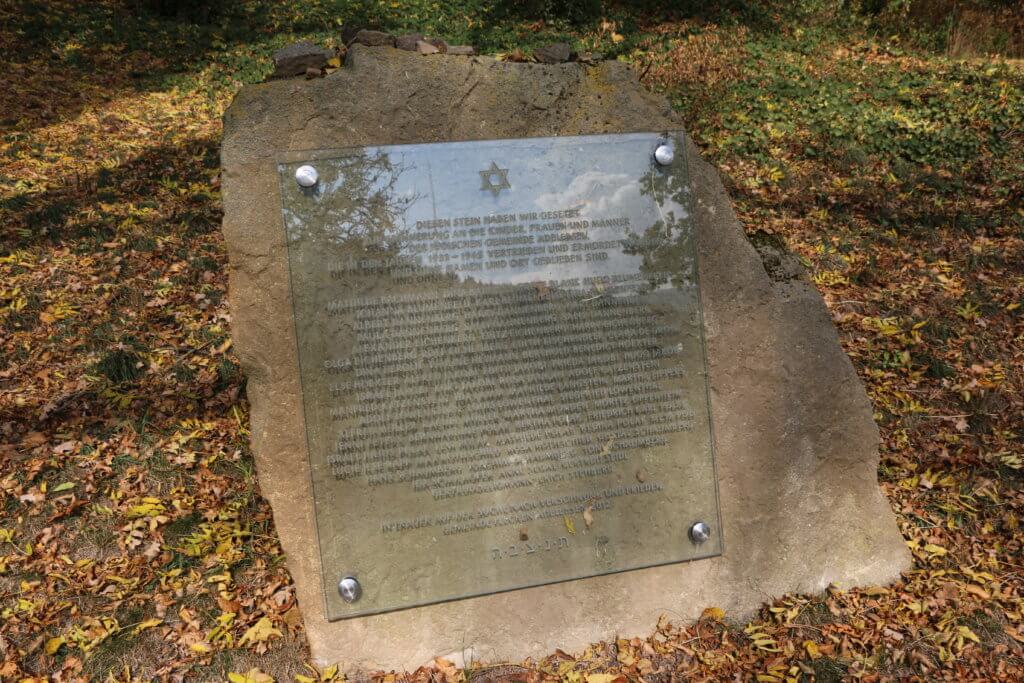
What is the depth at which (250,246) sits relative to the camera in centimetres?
313

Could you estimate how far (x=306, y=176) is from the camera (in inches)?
121

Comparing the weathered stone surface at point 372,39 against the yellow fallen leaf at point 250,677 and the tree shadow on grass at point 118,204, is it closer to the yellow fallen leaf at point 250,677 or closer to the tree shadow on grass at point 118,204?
the yellow fallen leaf at point 250,677

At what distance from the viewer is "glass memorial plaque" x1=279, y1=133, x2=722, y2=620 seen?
123 inches

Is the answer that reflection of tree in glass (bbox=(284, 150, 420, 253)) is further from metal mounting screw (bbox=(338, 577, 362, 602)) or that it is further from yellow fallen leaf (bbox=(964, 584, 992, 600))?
yellow fallen leaf (bbox=(964, 584, 992, 600))

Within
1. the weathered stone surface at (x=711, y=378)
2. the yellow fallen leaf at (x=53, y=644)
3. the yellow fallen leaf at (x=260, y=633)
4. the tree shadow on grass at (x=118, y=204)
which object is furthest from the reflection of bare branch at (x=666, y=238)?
the tree shadow on grass at (x=118, y=204)

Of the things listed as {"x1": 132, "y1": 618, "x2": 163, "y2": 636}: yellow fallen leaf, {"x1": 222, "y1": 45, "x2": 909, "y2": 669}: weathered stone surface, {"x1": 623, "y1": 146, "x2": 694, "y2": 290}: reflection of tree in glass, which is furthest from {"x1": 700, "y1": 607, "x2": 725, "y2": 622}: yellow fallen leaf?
{"x1": 132, "y1": 618, "x2": 163, "y2": 636}: yellow fallen leaf

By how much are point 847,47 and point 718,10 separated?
2325 mm

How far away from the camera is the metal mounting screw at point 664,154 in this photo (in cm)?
343

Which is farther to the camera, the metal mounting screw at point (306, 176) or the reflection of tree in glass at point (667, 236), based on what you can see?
the reflection of tree in glass at point (667, 236)

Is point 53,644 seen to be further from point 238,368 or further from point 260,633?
point 238,368

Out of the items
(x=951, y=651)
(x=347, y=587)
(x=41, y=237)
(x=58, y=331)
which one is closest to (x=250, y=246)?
(x=347, y=587)

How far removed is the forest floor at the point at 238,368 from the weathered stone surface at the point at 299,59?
93cm

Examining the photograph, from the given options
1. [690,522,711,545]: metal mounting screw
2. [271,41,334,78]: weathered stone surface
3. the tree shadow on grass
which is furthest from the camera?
Answer: the tree shadow on grass

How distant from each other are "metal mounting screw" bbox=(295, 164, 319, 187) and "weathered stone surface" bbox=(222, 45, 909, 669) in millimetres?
113
